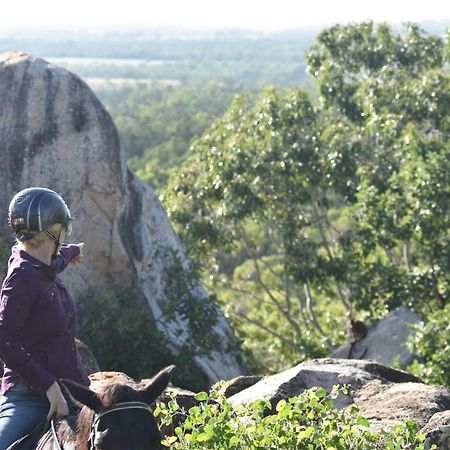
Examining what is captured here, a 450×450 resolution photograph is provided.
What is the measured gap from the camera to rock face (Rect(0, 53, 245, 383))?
11.8 meters

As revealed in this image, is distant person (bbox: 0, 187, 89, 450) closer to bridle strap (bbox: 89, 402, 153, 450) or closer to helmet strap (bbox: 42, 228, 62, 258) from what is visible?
helmet strap (bbox: 42, 228, 62, 258)

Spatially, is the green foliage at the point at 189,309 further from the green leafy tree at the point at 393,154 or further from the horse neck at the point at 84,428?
the horse neck at the point at 84,428

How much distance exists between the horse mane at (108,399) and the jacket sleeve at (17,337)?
504 mm

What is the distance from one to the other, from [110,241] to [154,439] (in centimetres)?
834

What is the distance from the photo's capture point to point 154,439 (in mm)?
Result: 3869

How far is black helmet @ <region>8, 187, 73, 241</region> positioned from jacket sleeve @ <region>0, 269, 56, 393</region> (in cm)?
24

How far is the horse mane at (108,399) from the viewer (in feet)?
13.0

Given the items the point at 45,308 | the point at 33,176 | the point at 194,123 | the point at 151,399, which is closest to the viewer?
the point at 151,399

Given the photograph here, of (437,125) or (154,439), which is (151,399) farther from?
(437,125)

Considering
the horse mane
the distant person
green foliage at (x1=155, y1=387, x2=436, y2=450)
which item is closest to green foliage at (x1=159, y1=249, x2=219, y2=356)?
green foliage at (x1=155, y1=387, x2=436, y2=450)

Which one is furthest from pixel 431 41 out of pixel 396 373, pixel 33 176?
pixel 396 373

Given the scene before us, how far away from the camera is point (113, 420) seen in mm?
3873

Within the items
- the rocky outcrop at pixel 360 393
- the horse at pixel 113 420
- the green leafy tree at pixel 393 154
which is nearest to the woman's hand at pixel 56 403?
the horse at pixel 113 420

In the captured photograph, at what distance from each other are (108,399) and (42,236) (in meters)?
1.09
